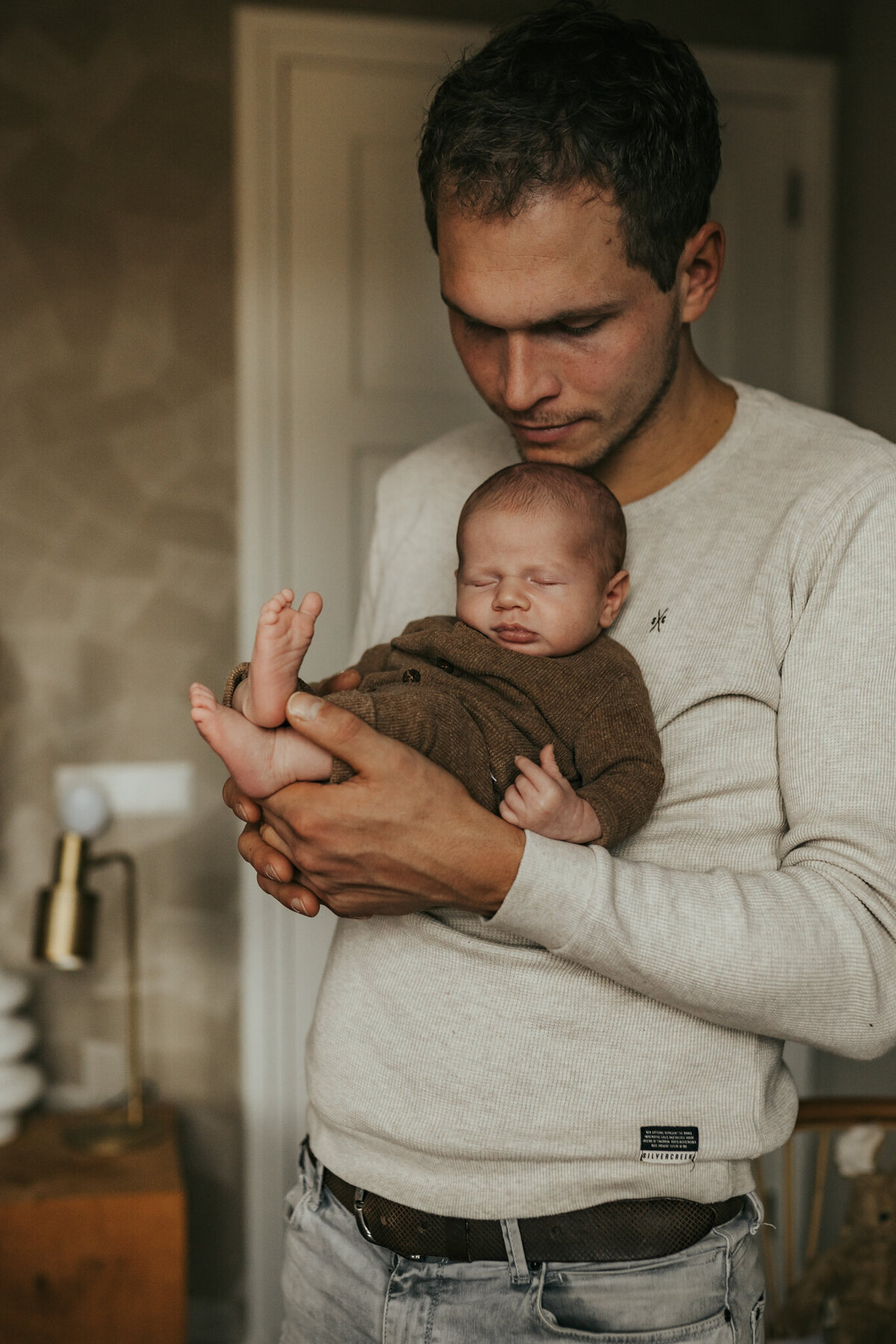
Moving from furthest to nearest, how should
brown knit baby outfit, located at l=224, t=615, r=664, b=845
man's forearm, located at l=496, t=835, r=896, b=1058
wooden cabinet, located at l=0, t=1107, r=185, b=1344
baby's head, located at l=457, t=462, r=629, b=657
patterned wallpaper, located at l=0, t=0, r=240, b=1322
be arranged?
patterned wallpaper, located at l=0, t=0, r=240, b=1322 → wooden cabinet, located at l=0, t=1107, r=185, b=1344 → baby's head, located at l=457, t=462, r=629, b=657 → brown knit baby outfit, located at l=224, t=615, r=664, b=845 → man's forearm, located at l=496, t=835, r=896, b=1058

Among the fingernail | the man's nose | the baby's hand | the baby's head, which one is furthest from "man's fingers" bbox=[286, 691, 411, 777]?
the man's nose

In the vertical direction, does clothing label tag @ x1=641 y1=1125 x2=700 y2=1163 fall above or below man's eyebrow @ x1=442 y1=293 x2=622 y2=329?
below

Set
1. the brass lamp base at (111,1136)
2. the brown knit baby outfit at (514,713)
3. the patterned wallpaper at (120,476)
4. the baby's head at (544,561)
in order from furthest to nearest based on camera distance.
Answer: the patterned wallpaper at (120,476) < the brass lamp base at (111,1136) < the baby's head at (544,561) < the brown knit baby outfit at (514,713)

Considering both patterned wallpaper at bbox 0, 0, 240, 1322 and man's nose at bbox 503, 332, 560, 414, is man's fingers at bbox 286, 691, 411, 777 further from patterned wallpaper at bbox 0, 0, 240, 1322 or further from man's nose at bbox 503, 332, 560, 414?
patterned wallpaper at bbox 0, 0, 240, 1322

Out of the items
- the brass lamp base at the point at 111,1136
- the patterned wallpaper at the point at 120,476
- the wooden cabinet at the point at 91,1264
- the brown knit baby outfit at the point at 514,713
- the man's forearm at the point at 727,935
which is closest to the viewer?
the man's forearm at the point at 727,935

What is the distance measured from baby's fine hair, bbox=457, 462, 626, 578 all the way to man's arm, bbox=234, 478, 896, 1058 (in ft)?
0.79

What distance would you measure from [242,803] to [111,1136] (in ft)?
5.07

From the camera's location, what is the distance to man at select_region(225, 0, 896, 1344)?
91 cm

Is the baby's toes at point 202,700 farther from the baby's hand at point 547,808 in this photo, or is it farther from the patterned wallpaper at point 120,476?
the patterned wallpaper at point 120,476

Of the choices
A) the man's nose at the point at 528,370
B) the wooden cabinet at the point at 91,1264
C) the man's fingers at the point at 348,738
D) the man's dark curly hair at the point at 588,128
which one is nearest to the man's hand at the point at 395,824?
the man's fingers at the point at 348,738

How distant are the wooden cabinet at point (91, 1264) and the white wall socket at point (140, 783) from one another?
0.78m

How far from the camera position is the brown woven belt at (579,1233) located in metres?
0.97

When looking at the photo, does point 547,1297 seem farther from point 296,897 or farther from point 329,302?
point 329,302

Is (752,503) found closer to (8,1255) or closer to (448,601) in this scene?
(448,601)
